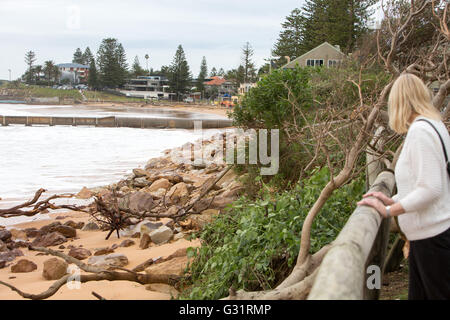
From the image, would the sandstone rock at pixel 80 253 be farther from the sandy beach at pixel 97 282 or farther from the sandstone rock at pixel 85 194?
the sandstone rock at pixel 85 194

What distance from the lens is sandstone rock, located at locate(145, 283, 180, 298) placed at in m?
4.46

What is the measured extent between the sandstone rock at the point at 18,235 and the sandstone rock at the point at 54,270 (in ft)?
8.39

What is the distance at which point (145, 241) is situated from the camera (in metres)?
6.39

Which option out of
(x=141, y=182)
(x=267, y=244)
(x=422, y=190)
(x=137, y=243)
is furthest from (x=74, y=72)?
(x=422, y=190)

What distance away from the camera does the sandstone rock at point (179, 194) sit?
9.01 m

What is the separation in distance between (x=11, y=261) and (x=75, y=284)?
7.34 ft

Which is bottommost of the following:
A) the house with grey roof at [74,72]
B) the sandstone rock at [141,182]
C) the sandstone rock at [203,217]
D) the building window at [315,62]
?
the sandstone rock at [141,182]

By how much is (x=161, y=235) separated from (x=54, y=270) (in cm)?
160

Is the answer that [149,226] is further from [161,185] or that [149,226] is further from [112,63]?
[112,63]

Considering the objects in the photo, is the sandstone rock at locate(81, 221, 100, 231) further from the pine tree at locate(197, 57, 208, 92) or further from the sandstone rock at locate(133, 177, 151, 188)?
the pine tree at locate(197, 57, 208, 92)

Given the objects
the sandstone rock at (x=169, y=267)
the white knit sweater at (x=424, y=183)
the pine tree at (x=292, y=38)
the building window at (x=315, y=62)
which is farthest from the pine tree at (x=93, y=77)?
the white knit sweater at (x=424, y=183)
